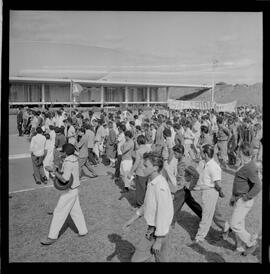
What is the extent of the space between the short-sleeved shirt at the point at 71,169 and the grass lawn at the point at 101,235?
2.96 ft

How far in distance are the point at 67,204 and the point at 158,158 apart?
208 cm

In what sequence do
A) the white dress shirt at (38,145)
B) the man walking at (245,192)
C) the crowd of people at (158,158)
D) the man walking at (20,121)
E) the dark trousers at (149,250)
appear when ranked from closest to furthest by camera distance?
the dark trousers at (149,250), the crowd of people at (158,158), the man walking at (245,192), the man walking at (20,121), the white dress shirt at (38,145)

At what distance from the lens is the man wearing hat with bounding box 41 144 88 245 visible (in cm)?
570

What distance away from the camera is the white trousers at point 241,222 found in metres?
5.39

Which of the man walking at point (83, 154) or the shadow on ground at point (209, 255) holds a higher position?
the man walking at point (83, 154)

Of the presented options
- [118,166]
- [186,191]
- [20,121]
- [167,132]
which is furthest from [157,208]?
[20,121]

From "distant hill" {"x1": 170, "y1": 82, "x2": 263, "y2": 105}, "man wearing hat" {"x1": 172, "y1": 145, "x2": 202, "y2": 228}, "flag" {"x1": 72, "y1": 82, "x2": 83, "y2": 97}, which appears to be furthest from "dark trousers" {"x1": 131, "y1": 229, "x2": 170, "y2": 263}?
"flag" {"x1": 72, "y1": 82, "x2": 83, "y2": 97}

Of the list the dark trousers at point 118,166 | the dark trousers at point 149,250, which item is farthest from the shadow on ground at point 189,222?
the dark trousers at point 118,166

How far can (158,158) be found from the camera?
455cm

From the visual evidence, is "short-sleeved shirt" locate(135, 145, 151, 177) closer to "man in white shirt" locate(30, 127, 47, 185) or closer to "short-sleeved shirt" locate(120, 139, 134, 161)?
"short-sleeved shirt" locate(120, 139, 134, 161)

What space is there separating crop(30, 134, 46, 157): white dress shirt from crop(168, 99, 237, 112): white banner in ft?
9.80

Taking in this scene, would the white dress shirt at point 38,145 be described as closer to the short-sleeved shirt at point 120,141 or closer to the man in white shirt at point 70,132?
the man in white shirt at point 70,132

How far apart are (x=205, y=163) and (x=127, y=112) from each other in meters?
3.47

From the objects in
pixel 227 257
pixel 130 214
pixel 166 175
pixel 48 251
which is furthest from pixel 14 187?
pixel 227 257
